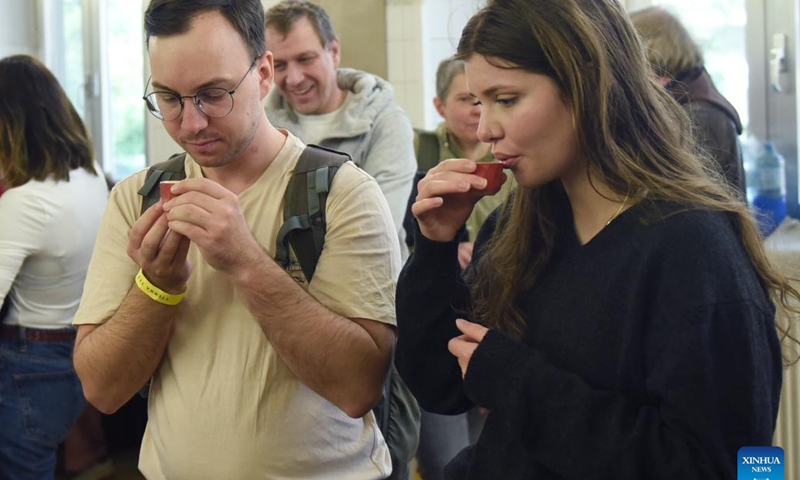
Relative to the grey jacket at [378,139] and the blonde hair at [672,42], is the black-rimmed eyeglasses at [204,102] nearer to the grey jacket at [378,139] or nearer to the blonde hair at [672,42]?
the grey jacket at [378,139]

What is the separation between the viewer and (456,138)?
3.20m

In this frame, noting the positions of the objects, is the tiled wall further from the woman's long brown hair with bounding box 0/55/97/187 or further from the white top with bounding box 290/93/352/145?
the woman's long brown hair with bounding box 0/55/97/187

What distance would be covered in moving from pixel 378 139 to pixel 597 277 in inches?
62.3

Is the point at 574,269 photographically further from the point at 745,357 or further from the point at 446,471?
the point at 446,471

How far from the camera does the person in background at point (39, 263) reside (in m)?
2.80

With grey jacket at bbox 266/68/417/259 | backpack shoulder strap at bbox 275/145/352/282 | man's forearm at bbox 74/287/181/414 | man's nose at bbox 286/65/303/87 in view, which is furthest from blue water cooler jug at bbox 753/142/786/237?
man's forearm at bbox 74/287/181/414

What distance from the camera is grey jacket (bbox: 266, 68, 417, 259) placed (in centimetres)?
275

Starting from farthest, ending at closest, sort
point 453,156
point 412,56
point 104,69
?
point 104,69, point 412,56, point 453,156

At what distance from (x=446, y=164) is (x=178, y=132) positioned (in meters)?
0.47

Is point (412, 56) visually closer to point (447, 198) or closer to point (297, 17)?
point (297, 17)

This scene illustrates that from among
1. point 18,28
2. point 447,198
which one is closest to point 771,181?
point 447,198

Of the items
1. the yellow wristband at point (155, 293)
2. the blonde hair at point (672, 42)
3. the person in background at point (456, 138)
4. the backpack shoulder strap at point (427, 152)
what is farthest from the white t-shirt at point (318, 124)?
the yellow wristband at point (155, 293)

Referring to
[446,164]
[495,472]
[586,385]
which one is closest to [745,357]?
[586,385]

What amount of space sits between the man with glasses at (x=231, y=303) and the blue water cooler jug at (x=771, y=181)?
2126 millimetres
